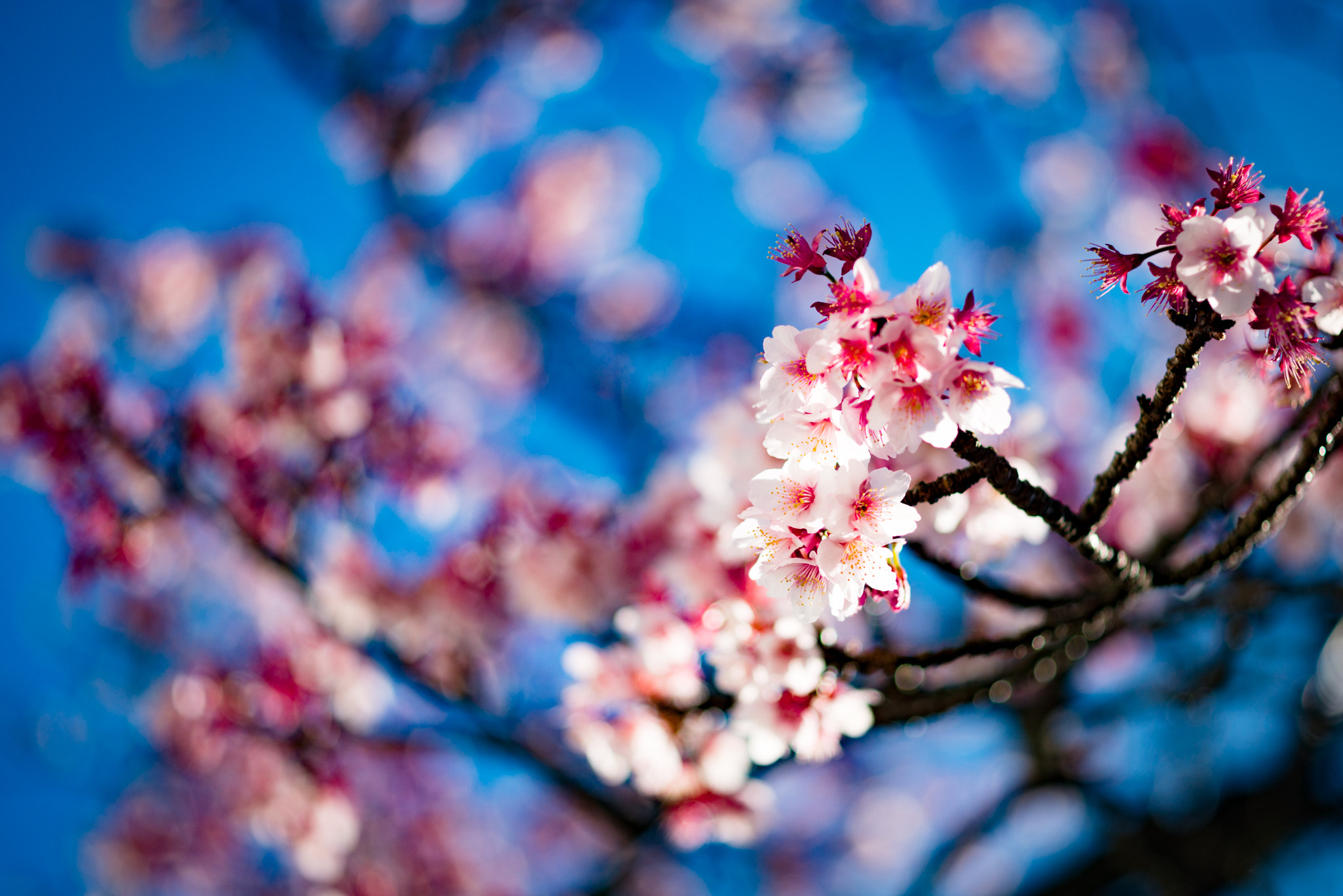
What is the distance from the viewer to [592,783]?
2.76 meters

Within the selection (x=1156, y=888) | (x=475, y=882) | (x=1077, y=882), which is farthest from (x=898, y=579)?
(x=475, y=882)

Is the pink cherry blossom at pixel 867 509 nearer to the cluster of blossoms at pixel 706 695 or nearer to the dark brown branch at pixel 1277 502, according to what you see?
the cluster of blossoms at pixel 706 695

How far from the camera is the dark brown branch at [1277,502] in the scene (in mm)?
1136

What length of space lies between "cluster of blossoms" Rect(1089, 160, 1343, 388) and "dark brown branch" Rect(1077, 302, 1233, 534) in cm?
3

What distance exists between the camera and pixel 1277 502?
46.9 inches

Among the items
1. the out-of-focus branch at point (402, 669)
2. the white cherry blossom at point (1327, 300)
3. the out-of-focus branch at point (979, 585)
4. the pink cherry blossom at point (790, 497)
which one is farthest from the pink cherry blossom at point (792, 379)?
the out-of-focus branch at point (402, 669)

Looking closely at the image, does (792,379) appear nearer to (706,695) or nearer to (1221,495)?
(706,695)

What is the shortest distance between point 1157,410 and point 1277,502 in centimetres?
32

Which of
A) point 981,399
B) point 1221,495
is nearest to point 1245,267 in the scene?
point 981,399

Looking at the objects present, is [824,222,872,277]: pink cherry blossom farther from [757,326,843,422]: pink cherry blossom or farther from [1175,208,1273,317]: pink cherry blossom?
[1175,208,1273,317]: pink cherry blossom

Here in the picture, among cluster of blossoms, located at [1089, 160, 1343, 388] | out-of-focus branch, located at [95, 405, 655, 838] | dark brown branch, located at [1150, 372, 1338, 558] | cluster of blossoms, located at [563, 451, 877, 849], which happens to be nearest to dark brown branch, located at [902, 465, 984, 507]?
cluster of blossoms, located at [1089, 160, 1343, 388]

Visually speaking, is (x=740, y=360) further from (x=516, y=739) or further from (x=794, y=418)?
(x=794, y=418)

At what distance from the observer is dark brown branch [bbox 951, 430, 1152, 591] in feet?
3.48

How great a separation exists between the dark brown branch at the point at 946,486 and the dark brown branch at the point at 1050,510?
16 millimetres
